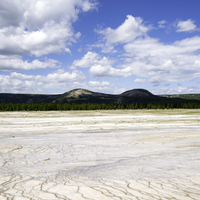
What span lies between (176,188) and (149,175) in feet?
5.78

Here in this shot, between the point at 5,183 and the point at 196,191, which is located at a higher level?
the point at 196,191

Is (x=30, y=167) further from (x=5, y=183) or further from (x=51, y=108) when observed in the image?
(x=51, y=108)

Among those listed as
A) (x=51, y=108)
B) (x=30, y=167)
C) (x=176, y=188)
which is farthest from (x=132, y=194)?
(x=51, y=108)

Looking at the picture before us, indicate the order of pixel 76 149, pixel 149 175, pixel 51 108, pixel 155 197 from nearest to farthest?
pixel 155 197 < pixel 149 175 < pixel 76 149 < pixel 51 108

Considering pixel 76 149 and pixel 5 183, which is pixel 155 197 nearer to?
pixel 5 183

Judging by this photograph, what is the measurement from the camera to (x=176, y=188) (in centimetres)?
755

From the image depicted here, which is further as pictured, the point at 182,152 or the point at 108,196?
the point at 182,152

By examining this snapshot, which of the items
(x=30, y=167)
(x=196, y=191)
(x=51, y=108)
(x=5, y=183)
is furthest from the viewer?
(x=51, y=108)

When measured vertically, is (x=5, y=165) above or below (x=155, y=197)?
below

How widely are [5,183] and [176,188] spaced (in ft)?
23.8

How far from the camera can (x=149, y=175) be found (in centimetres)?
917

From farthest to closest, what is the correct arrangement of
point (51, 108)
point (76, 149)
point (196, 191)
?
1. point (51, 108)
2. point (76, 149)
3. point (196, 191)

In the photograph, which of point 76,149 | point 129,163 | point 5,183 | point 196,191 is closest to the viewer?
point 196,191

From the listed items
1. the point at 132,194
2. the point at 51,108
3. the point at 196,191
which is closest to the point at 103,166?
the point at 132,194
